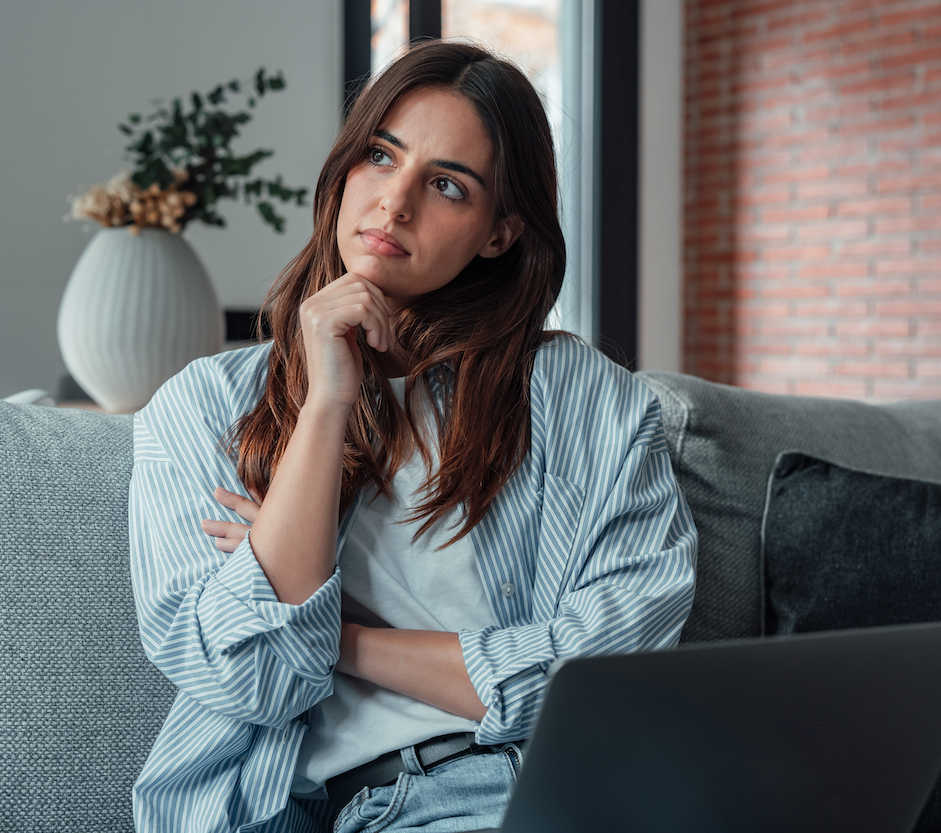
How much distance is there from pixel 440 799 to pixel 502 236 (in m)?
0.64

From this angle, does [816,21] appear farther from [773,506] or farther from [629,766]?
[629,766]

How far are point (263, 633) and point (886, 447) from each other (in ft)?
3.52

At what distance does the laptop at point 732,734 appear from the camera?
0.58 metres

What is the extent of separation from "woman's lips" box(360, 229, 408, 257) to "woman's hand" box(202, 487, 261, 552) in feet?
0.98

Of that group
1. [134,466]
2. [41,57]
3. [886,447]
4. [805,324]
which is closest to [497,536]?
[134,466]

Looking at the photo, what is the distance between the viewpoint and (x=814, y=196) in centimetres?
399

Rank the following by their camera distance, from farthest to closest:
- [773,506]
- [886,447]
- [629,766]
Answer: [886,447], [773,506], [629,766]

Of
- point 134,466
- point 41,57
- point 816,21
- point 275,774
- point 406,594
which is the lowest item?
point 275,774

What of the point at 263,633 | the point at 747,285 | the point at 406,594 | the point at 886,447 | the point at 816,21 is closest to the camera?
the point at 263,633

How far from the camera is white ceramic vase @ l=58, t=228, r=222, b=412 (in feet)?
5.68

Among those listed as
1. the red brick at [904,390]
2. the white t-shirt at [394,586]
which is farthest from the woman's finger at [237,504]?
the red brick at [904,390]

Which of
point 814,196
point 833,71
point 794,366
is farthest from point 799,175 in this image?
point 794,366

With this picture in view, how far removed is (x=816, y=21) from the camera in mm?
3936

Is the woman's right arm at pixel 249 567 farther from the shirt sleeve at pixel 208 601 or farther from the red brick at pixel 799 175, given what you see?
the red brick at pixel 799 175
